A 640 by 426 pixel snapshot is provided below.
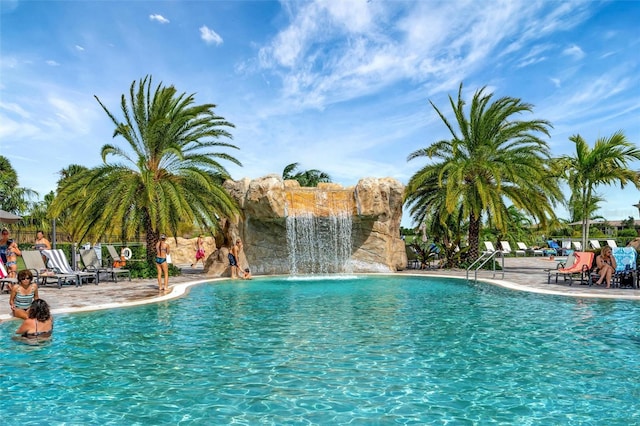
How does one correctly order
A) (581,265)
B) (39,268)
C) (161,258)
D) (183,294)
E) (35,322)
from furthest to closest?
(581,265), (39,268), (161,258), (183,294), (35,322)

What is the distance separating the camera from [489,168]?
1956cm

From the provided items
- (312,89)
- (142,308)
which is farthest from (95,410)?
(312,89)

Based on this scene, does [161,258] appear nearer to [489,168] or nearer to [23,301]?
[23,301]

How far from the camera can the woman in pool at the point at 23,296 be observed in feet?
27.5

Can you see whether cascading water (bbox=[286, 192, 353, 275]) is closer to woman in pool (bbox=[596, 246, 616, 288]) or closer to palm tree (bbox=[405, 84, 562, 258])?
palm tree (bbox=[405, 84, 562, 258])

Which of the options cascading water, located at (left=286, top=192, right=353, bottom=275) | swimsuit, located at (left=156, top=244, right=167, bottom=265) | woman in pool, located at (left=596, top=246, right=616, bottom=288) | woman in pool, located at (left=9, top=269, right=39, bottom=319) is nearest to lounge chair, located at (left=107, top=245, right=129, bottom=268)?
swimsuit, located at (left=156, top=244, right=167, bottom=265)

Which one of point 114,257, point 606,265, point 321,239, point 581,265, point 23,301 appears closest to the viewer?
point 23,301

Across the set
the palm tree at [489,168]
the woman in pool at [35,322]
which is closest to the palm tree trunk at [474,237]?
the palm tree at [489,168]

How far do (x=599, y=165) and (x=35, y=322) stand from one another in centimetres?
2104

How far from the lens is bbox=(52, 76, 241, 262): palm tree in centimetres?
1680

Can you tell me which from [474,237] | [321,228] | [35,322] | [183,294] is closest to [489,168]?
[474,237]

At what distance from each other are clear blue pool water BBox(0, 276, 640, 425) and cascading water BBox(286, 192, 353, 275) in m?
9.39

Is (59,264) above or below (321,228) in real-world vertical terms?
below

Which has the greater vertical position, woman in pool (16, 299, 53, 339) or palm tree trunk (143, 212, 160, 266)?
palm tree trunk (143, 212, 160, 266)
